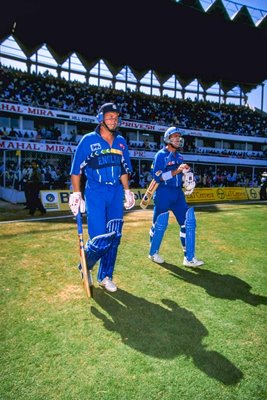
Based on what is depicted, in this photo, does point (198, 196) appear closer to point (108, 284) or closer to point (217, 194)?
point (217, 194)

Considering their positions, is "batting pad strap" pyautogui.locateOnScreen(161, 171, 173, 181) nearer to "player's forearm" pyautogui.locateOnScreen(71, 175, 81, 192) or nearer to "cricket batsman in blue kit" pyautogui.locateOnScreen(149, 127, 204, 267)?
"cricket batsman in blue kit" pyautogui.locateOnScreen(149, 127, 204, 267)

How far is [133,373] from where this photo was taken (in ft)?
8.32

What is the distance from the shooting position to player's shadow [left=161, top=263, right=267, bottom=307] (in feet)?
13.6

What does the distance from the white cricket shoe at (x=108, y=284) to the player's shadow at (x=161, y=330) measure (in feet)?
0.29

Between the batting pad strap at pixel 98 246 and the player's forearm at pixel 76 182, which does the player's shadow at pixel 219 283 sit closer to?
the batting pad strap at pixel 98 246

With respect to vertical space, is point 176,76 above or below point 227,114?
above

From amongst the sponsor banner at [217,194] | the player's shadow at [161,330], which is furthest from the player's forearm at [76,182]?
the sponsor banner at [217,194]

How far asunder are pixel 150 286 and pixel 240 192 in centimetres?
2091

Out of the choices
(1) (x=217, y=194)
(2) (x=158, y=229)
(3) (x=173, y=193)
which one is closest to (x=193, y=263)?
(2) (x=158, y=229)

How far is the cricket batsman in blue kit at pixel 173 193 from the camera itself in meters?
5.49

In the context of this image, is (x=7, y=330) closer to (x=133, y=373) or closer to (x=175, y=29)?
(x=133, y=373)

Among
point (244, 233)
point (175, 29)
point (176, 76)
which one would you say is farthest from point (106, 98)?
point (244, 233)

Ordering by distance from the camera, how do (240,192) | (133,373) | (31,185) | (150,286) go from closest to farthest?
(133,373) → (150,286) → (31,185) → (240,192)

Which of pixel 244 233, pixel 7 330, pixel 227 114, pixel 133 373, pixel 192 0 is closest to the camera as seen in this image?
pixel 133 373
